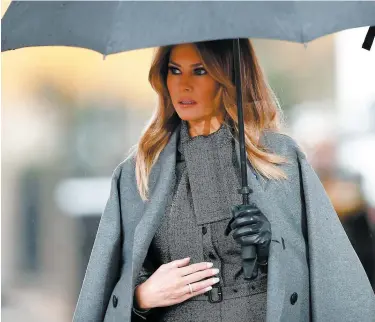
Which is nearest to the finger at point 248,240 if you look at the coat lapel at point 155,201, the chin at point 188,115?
the coat lapel at point 155,201

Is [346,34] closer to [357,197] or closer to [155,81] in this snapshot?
[357,197]

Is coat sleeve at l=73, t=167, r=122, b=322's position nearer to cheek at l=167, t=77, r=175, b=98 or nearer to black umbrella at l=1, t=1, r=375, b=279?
cheek at l=167, t=77, r=175, b=98

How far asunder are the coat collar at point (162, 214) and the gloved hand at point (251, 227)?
0.08 m

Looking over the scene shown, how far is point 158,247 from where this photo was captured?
11.5 feet

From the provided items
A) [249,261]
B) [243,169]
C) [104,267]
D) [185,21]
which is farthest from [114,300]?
[185,21]

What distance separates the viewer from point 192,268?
11.0ft

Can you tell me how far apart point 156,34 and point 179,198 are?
34.1 inches

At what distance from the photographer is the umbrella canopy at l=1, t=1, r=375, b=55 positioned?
2768 millimetres

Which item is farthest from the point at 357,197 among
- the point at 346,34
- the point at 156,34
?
the point at 156,34

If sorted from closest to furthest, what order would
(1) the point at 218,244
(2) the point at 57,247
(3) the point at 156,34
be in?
(3) the point at 156,34 < (1) the point at 218,244 < (2) the point at 57,247

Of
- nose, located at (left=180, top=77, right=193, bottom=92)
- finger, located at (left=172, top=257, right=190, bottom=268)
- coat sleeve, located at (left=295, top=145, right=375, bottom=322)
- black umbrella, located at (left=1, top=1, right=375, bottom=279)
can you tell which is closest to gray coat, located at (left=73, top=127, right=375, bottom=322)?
coat sleeve, located at (left=295, top=145, right=375, bottom=322)

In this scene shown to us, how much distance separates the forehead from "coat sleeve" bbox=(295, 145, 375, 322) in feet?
1.52

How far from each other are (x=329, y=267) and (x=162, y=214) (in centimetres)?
58

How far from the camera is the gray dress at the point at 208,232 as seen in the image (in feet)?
11.1
